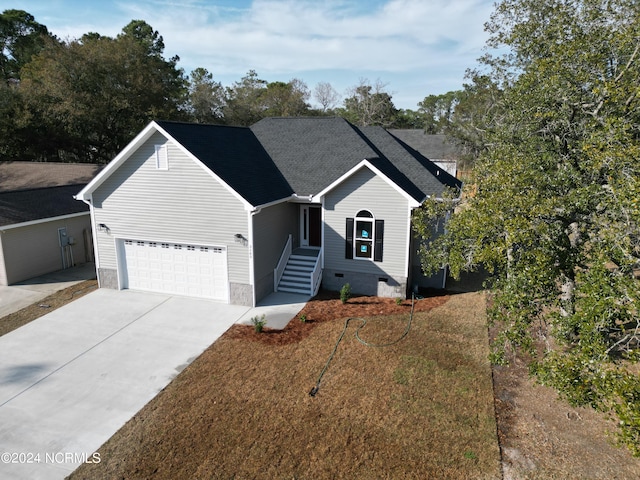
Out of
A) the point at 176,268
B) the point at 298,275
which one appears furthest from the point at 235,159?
the point at 298,275

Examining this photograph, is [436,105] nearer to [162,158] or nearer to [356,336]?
[162,158]

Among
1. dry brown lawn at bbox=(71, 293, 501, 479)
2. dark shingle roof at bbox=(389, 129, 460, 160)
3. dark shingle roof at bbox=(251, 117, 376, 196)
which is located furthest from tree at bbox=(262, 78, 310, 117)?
dry brown lawn at bbox=(71, 293, 501, 479)

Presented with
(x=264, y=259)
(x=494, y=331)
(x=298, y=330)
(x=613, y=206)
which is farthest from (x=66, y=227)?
(x=613, y=206)

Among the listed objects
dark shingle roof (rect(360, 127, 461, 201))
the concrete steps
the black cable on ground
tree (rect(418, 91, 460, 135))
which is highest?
tree (rect(418, 91, 460, 135))

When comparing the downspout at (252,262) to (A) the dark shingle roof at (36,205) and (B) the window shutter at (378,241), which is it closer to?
(B) the window shutter at (378,241)

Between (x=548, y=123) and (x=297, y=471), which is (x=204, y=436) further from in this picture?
(x=548, y=123)

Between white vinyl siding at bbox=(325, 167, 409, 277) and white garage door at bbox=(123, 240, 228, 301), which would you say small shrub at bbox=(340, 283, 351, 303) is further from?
white garage door at bbox=(123, 240, 228, 301)

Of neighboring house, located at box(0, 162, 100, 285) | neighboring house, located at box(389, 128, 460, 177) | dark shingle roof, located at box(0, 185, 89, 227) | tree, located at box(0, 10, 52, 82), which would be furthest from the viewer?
tree, located at box(0, 10, 52, 82)
